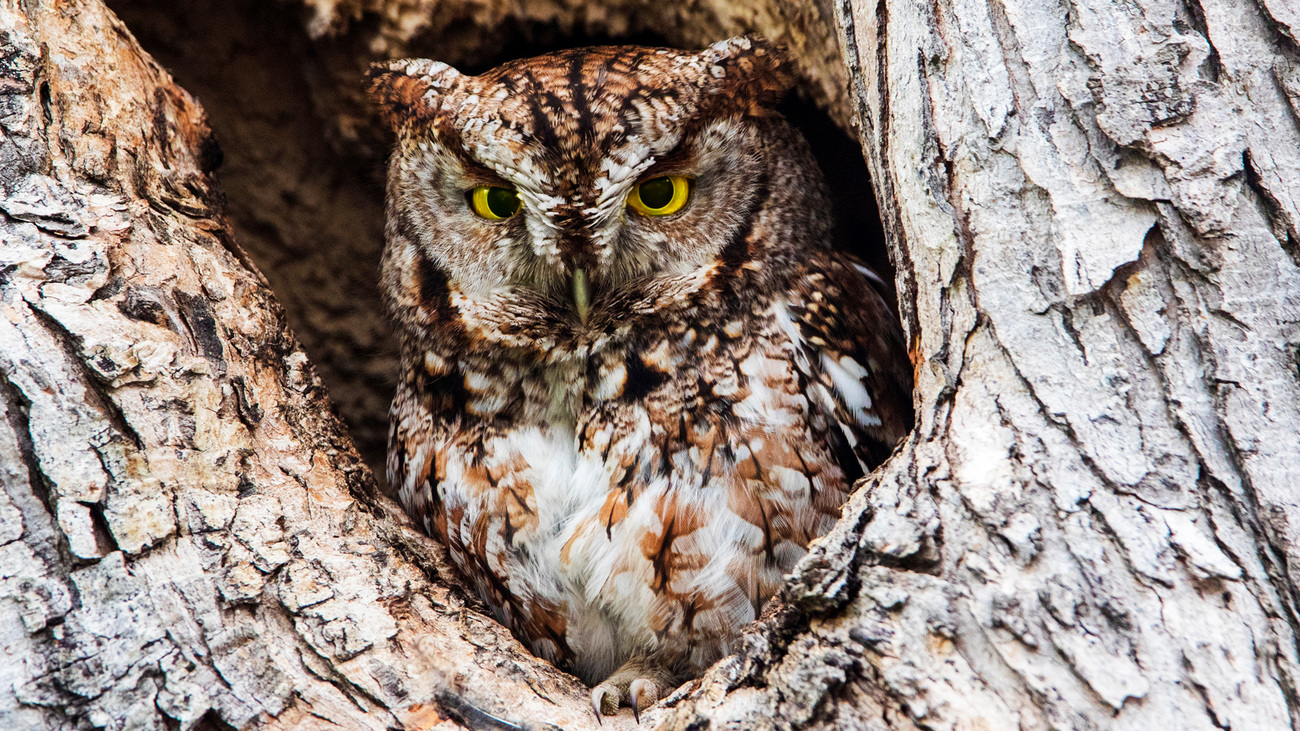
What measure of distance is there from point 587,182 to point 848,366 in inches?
24.7

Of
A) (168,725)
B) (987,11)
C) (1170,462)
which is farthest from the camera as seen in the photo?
(987,11)

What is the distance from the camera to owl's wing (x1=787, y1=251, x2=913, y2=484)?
1715mm

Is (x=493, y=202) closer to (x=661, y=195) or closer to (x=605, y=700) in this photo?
(x=661, y=195)

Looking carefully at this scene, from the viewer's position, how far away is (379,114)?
6.67 ft

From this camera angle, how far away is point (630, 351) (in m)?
1.75

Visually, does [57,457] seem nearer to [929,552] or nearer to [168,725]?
[168,725]

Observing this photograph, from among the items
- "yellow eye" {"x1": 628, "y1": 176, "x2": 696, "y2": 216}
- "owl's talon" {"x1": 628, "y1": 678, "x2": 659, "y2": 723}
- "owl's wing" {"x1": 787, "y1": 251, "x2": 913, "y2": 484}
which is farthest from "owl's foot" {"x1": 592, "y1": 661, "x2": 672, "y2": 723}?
"yellow eye" {"x1": 628, "y1": 176, "x2": 696, "y2": 216}

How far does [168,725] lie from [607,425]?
867mm

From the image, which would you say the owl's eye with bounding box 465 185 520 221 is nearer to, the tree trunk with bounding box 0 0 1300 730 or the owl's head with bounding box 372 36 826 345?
the owl's head with bounding box 372 36 826 345

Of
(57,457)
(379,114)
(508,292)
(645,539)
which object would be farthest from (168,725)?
(379,114)

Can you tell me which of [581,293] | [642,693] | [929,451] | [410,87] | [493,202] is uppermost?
[410,87]

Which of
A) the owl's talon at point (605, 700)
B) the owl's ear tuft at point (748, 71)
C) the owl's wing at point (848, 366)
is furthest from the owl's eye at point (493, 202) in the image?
the owl's talon at point (605, 700)

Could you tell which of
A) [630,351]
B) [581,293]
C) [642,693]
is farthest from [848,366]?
[642,693]

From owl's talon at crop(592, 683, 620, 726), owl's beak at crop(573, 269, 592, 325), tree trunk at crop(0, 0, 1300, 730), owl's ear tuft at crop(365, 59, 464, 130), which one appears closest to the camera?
tree trunk at crop(0, 0, 1300, 730)
